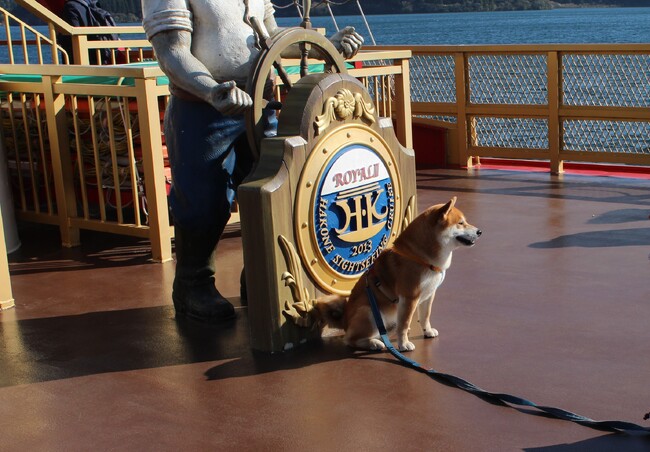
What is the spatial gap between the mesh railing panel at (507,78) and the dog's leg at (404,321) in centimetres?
474

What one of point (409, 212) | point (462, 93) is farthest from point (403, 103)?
point (409, 212)

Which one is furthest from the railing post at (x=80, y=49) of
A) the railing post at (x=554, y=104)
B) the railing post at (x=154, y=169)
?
the railing post at (x=554, y=104)

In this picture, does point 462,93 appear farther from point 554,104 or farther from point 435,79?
point 554,104

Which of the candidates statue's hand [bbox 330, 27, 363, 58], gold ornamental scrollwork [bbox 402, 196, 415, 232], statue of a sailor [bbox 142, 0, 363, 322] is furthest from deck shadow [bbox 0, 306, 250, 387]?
statue's hand [bbox 330, 27, 363, 58]

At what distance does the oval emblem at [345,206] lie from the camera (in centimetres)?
439

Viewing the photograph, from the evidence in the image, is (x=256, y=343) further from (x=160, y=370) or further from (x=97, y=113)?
(x=97, y=113)

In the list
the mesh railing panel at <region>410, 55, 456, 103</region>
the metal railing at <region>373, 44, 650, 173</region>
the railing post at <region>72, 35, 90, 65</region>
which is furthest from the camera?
the mesh railing panel at <region>410, 55, 456, 103</region>

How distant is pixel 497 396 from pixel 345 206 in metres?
1.20

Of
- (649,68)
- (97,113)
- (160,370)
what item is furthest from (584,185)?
(160,370)

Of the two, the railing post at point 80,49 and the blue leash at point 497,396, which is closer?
the blue leash at point 497,396

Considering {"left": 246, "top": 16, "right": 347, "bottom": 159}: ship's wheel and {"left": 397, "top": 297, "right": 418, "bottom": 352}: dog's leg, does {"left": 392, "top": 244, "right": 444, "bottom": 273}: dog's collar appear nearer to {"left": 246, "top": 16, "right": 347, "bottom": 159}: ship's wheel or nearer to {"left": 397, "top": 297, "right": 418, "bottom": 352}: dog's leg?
{"left": 397, "top": 297, "right": 418, "bottom": 352}: dog's leg

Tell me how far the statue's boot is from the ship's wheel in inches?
24.9

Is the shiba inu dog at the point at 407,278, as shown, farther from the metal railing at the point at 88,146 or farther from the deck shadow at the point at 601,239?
the metal railing at the point at 88,146

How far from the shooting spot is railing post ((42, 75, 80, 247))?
642 cm
